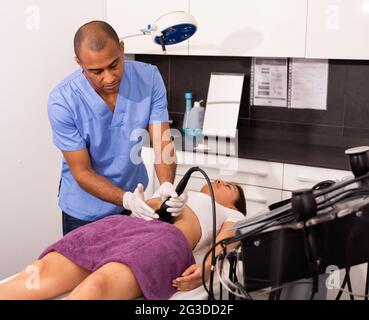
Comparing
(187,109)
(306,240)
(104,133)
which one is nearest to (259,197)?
(187,109)

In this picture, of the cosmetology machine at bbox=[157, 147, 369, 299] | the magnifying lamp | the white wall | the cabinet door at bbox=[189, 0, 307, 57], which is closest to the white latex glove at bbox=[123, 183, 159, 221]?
the cosmetology machine at bbox=[157, 147, 369, 299]

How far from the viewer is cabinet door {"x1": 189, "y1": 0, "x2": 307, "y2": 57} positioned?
249 cm

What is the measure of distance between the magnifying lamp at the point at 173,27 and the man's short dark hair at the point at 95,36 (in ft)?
1.61

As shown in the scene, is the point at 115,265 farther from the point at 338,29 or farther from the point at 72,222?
the point at 338,29

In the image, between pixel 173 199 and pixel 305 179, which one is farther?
pixel 305 179

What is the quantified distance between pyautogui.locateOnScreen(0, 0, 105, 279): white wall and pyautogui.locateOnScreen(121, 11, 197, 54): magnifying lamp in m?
0.65

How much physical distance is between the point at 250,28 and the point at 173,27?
21.6 inches

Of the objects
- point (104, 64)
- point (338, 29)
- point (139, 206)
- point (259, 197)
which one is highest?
point (338, 29)

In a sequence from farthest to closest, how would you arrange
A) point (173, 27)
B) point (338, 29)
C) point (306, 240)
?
point (338, 29)
point (173, 27)
point (306, 240)

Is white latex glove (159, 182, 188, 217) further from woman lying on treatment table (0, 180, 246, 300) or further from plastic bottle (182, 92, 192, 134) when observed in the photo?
plastic bottle (182, 92, 192, 134)

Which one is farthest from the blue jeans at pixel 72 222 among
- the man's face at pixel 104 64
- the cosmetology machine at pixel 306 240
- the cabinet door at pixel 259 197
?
the cosmetology machine at pixel 306 240

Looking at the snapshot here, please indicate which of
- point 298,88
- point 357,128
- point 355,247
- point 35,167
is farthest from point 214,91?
point 355,247

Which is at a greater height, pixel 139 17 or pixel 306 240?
pixel 139 17

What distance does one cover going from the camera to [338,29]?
239 centimetres
